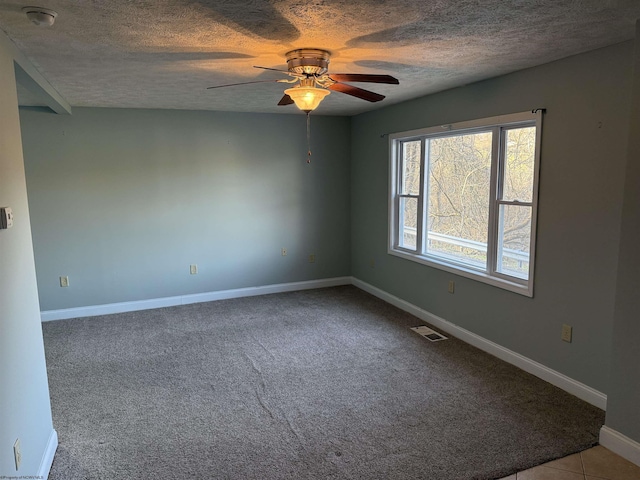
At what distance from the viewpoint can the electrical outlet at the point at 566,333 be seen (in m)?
3.16

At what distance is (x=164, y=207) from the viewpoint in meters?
5.29

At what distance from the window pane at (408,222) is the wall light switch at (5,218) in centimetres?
388

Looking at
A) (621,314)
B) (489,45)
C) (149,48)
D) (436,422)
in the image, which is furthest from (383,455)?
(149,48)

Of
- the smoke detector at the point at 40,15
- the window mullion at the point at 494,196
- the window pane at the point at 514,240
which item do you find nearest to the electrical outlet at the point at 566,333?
the window pane at the point at 514,240

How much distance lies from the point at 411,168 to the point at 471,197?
3.34ft

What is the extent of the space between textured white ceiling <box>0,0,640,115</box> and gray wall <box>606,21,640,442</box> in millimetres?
546

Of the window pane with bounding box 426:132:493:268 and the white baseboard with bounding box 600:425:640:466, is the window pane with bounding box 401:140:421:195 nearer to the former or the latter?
the window pane with bounding box 426:132:493:268

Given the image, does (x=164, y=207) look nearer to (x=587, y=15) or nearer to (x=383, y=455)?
(x=383, y=455)

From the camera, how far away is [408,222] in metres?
5.17

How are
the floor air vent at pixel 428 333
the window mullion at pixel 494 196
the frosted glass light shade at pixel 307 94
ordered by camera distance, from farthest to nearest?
1. the floor air vent at pixel 428 333
2. the window mullion at pixel 494 196
3. the frosted glass light shade at pixel 307 94

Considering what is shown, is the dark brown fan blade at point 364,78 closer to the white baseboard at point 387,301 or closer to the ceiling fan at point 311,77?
the ceiling fan at point 311,77

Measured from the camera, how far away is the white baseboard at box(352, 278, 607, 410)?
3048 mm

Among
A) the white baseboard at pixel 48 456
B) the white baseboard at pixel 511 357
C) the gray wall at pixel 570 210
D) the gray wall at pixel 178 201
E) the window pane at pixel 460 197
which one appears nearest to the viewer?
the white baseboard at pixel 48 456

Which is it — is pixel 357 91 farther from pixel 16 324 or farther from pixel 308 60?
pixel 16 324
